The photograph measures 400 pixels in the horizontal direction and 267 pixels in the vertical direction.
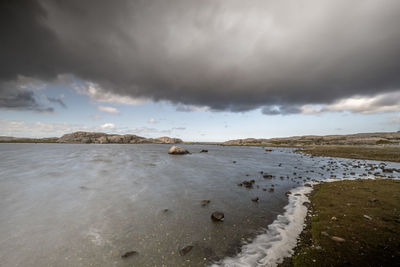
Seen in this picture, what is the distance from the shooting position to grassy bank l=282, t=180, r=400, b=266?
6512mm

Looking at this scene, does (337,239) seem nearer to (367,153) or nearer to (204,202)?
(204,202)

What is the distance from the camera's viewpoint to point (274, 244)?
27.4 ft

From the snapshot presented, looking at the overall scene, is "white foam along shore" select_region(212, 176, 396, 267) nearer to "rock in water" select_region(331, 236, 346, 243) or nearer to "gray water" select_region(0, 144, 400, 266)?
"gray water" select_region(0, 144, 400, 266)

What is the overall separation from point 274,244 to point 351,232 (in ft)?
14.8

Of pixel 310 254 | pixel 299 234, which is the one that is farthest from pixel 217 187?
pixel 310 254

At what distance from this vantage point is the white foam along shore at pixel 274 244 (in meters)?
7.17

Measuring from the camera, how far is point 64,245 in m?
8.25

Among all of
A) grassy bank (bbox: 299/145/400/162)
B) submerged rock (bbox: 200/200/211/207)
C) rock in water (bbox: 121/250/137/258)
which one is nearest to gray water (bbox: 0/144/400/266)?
rock in water (bbox: 121/250/137/258)

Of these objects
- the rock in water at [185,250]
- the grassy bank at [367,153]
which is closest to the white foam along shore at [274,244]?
the rock in water at [185,250]

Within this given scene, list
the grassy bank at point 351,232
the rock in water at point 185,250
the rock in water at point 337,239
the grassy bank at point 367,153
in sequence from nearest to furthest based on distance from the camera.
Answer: the grassy bank at point 351,232 < the rock in water at point 185,250 < the rock in water at point 337,239 < the grassy bank at point 367,153

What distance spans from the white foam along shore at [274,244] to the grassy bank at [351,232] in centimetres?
48

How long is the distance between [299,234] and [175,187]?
13887 millimetres

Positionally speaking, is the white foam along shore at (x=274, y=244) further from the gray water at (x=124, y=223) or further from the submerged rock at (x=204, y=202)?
the submerged rock at (x=204, y=202)

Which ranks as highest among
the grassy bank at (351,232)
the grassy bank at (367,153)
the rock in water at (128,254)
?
the grassy bank at (351,232)
